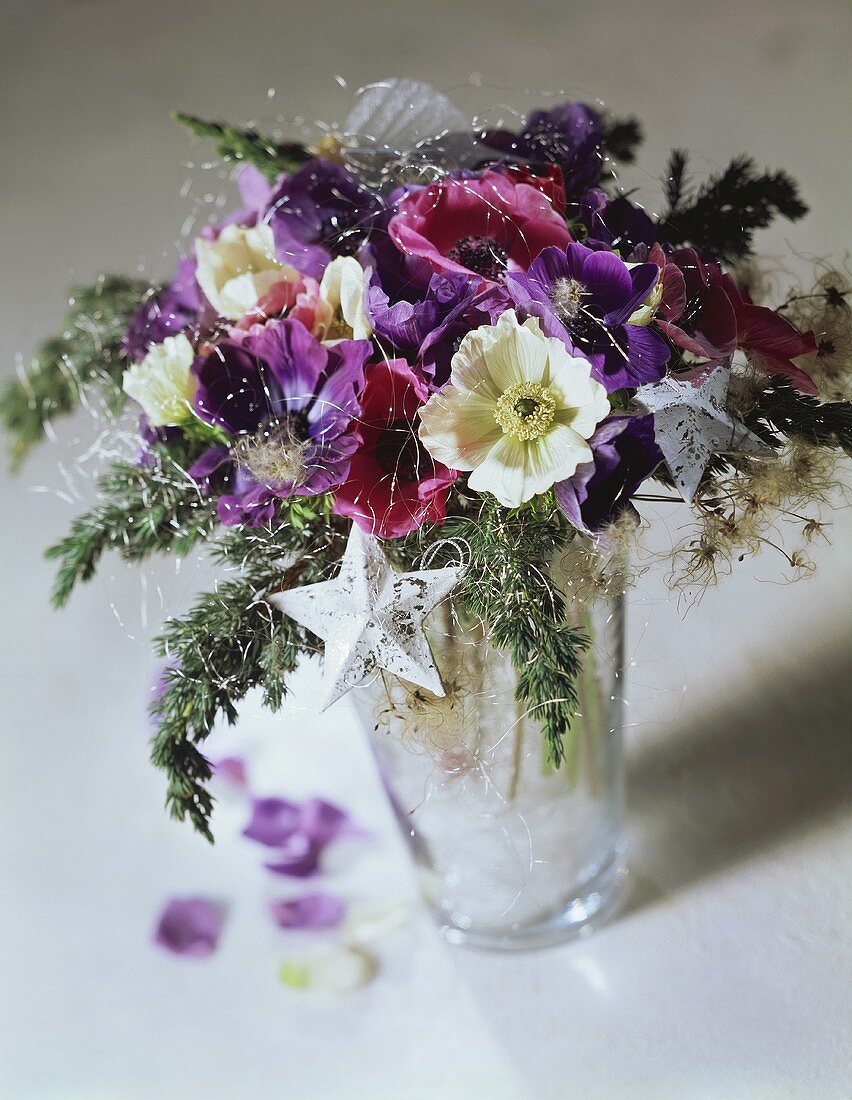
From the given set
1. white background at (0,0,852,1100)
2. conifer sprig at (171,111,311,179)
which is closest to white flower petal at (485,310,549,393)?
white background at (0,0,852,1100)

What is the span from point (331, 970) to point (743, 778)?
274 millimetres

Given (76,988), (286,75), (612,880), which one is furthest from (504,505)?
(286,75)

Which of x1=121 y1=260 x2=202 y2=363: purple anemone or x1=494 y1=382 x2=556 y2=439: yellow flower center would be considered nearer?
x1=494 y1=382 x2=556 y2=439: yellow flower center

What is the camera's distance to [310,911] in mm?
614

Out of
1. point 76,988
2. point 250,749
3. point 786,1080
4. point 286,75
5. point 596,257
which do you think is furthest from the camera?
point 286,75

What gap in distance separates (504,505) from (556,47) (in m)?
1.03

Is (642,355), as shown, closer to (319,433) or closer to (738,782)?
(319,433)

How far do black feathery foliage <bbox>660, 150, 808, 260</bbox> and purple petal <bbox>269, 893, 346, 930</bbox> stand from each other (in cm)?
42

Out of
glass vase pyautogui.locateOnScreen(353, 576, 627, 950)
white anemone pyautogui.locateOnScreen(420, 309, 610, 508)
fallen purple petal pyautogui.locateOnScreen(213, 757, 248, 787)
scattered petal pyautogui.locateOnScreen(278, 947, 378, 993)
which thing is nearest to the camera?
white anemone pyautogui.locateOnScreen(420, 309, 610, 508)

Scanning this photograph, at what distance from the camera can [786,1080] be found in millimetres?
496

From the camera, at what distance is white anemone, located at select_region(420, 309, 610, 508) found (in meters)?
0.36

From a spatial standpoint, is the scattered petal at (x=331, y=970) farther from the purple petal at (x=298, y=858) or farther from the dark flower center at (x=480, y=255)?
the dark flower center at (x=480, y=255)

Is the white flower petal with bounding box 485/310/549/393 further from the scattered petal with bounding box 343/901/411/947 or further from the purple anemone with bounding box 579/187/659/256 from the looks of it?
the scattered petal with bounding box 343/901/411/947

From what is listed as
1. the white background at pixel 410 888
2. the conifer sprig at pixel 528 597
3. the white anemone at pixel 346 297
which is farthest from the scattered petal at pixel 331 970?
the white anemone at pixel 346 297
